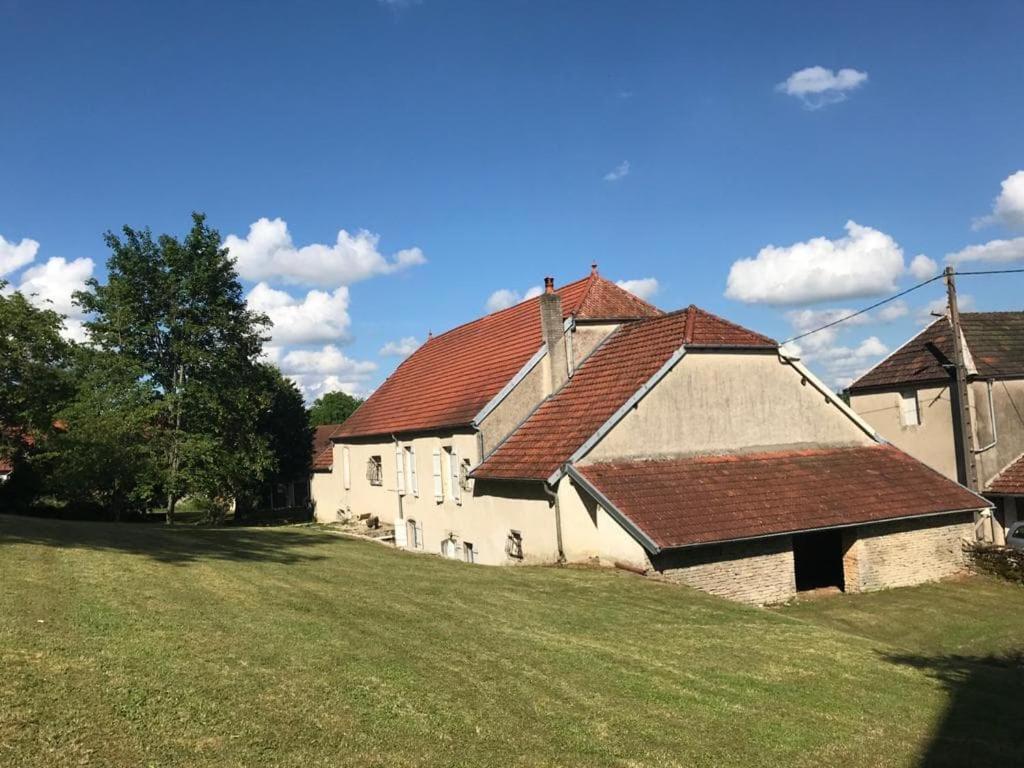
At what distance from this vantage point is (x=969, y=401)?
24.7 metres

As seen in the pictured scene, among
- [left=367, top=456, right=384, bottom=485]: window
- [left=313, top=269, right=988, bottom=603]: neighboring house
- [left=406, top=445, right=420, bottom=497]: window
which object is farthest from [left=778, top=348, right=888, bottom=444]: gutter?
[left=367, top=456, right=384, bottom=485]: window

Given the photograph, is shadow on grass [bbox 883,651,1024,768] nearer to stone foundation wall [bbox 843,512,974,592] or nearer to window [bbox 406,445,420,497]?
stone foundation wall [bbox 843,512,974,592]

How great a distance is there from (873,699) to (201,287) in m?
32.5

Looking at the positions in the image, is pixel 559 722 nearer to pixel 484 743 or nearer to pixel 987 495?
pixel 484 743

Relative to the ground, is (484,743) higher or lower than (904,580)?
higher

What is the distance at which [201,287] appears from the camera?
34188 millimetres

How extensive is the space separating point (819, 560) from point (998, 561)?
14.7 feet

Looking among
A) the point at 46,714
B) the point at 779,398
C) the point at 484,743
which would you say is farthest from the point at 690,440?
the point at 46,714

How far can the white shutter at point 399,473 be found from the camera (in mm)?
27594

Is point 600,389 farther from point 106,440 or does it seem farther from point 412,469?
point 106,440

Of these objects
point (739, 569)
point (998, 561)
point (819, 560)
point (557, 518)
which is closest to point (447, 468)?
point (557, 518)

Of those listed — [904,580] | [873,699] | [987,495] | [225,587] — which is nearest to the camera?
[873,699]

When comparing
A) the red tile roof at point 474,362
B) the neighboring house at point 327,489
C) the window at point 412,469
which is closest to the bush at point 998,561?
the red tile roof at point 474,362

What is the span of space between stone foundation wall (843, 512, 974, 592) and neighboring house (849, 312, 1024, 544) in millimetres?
5686
